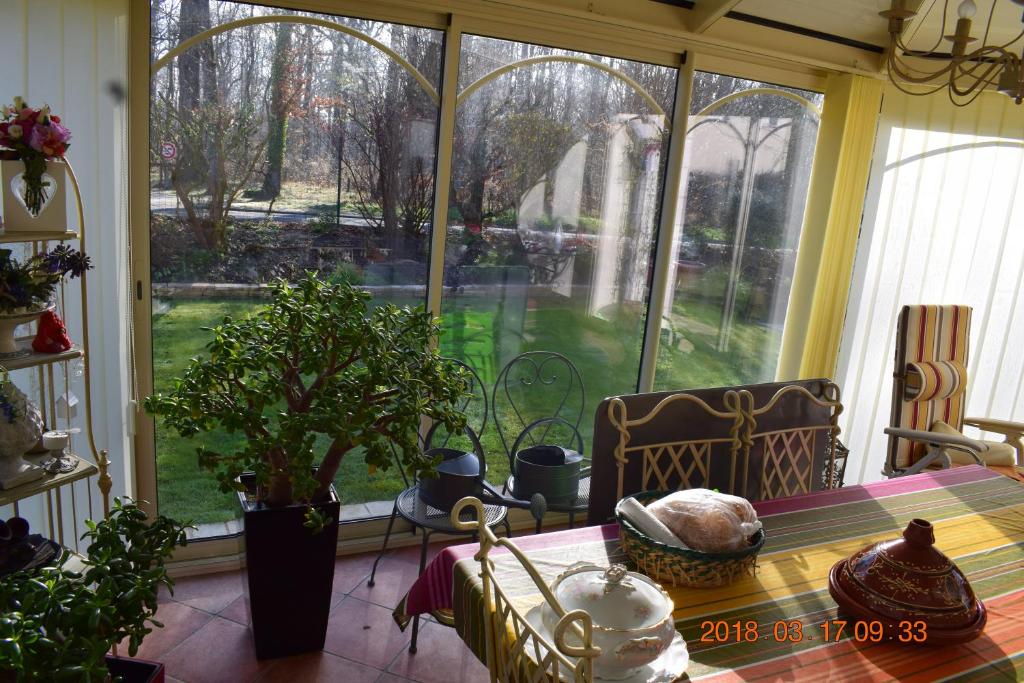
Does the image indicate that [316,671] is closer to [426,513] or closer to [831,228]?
[426,513]

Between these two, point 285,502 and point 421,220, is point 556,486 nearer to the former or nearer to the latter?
point 285,502

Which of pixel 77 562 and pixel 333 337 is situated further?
pixel 333 337

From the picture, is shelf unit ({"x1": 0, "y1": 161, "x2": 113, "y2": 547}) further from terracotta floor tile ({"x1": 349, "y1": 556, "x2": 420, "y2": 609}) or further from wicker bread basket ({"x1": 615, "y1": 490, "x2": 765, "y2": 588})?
wicker bread basket ({"x1": 615, "y1": 490, "x2": 765, "y2": 588})

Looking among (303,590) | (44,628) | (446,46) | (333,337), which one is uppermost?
(446,46)

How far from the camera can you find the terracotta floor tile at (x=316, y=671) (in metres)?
2.49

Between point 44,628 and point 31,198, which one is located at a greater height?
point 31,198

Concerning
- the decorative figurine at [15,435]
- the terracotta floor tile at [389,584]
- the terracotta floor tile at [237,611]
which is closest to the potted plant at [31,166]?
the decorative figurine at [15,435]

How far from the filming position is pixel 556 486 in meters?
2.93

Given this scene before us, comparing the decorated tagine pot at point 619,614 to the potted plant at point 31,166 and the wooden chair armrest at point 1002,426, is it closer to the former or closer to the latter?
the potted plant at point 31,166

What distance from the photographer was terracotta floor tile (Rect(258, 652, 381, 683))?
8.17ft

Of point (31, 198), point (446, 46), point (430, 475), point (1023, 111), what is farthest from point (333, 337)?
point (1023, 111)

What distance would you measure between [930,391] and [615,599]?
2.61 m

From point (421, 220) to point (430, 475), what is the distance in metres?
1.23

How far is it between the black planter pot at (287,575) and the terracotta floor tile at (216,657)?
0.07 meters
